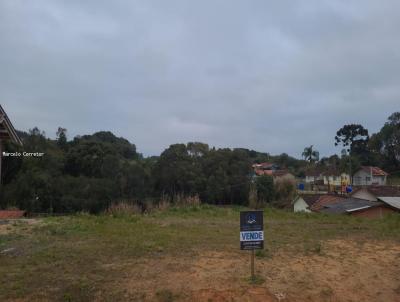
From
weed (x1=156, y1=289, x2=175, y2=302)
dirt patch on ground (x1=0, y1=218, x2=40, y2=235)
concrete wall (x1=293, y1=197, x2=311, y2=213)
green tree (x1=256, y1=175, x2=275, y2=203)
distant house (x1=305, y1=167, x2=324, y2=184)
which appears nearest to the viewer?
weed (x1=156, y1=289, x2=175, y2=302)

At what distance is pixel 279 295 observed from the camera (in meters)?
5.16

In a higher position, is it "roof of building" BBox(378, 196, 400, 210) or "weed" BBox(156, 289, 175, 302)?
"roof of building" BBox(378, 196, 400, 210)

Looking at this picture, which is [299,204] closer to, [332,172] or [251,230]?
[251,230]

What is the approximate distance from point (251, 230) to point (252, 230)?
0.02 metres

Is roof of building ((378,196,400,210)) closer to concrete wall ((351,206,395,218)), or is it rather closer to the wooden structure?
concrete wall ((351,206,395,218))

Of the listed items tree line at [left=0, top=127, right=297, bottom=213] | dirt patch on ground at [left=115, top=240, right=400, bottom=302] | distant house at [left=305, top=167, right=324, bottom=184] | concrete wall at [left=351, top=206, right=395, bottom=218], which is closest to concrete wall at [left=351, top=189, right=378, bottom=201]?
concrete wall at [left=351, top=206, right=395, bottom=218]

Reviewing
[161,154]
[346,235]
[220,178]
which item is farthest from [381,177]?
[346,235]

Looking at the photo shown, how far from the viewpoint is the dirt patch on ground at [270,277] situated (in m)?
5.16

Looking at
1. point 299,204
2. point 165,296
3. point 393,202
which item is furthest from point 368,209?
point 165,296

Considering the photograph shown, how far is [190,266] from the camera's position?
20.9ft

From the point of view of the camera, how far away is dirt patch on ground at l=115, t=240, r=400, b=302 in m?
5.16

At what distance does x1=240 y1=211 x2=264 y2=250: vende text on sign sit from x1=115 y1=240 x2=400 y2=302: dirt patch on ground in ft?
1.76

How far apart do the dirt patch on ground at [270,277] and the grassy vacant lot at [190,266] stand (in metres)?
0.02

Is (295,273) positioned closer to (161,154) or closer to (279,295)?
(279,295)
